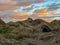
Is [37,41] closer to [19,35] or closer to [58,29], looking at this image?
[19,35]

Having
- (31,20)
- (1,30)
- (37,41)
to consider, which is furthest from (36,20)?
(37,41)

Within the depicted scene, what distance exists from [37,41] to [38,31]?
21.7 feet

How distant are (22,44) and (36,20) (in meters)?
20.0

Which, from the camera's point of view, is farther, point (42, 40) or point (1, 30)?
point (1, 30)

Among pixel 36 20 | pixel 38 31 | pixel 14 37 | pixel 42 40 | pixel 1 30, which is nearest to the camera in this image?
pixel 42 40

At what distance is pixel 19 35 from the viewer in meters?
28.0

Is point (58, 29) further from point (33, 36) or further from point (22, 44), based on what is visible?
point (22, 44)

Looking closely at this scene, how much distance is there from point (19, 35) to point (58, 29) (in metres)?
5.73

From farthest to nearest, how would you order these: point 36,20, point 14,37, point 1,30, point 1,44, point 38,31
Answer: point 36,20 < point 1,30 < point 38,31 < point 14,37 < point 1,44

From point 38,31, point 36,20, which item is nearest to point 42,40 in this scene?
point 38,31

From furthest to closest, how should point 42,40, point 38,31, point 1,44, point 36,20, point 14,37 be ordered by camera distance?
point 36,20 < point 38,31 < point 14,37 < point 42,40 < point 1,44

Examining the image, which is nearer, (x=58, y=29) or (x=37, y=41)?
(x=37, y=41)

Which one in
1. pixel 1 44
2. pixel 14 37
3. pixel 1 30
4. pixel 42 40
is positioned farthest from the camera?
pixel 1 30

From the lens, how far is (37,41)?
79.7ft
